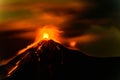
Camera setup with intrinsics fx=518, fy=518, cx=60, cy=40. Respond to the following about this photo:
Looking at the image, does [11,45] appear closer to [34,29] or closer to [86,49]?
[34,29]

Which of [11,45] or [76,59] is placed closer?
[11,45]

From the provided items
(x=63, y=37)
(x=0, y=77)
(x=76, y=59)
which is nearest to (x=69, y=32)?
(x=63, y=37)

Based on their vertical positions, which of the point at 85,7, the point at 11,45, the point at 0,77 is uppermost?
the point at 85,7

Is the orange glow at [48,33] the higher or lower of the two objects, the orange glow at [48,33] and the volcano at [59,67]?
the higher

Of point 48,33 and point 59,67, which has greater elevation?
point 48,33
